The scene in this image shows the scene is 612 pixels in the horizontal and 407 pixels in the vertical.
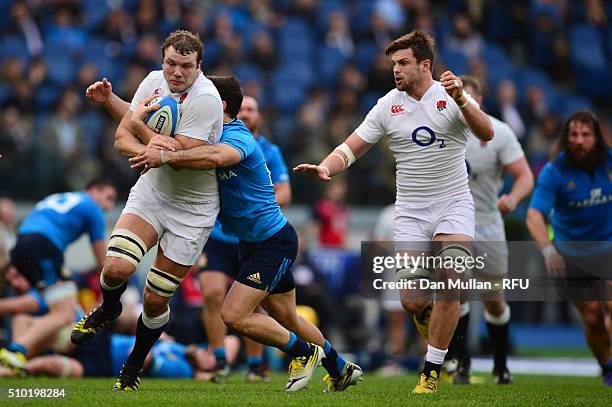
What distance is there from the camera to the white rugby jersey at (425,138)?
8.50m

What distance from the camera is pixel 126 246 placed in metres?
7.71

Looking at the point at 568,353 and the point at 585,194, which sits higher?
the point at 585,194

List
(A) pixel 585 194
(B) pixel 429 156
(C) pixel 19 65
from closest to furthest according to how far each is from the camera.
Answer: (B) pixel 429 156
(A) pixel 585 194
(C) pixel 19 65

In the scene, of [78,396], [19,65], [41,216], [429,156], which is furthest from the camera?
[19,65]

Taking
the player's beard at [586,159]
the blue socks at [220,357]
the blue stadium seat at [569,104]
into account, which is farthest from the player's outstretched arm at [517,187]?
the blue stadium seat at [569,104]

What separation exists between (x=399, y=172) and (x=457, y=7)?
14.7 metres

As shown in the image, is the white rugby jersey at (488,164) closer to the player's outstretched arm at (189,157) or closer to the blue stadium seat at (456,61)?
the player's outstretched arm at (189,157)

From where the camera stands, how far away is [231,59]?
1841 centimetres

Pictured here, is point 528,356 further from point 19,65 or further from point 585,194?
point 19,65

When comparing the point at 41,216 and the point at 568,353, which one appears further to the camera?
the point at 568,353

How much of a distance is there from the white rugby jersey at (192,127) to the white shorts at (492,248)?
327cm

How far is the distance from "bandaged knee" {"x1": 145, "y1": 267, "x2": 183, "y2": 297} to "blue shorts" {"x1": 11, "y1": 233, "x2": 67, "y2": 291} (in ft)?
11.5

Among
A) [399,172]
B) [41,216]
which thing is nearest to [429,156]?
[399,172]

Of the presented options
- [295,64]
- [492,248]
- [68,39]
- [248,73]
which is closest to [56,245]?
[492,248]
